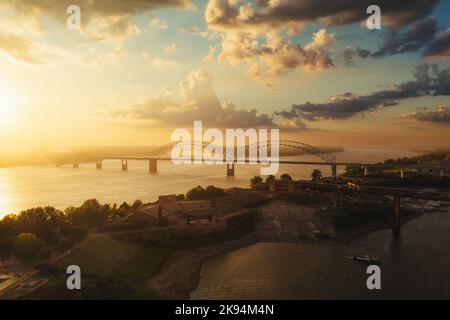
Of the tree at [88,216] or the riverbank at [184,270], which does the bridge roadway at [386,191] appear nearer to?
the riverbank at [184,270]

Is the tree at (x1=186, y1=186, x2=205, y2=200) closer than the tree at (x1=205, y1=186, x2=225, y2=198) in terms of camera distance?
Yes

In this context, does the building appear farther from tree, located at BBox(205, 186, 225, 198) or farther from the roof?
tree, located at BBox(205, 186, 225, 198)

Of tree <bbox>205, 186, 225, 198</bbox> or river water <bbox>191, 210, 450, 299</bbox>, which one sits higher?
tree <bbox>205, 186, 225, 198</bbox>

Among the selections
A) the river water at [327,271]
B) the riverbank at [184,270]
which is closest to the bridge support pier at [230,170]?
the river water at [327,271]

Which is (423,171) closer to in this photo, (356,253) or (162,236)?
(356,253)

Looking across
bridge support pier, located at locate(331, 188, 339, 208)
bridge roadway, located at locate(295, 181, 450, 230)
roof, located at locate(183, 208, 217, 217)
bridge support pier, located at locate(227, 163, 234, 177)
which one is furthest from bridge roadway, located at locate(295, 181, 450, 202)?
bridge support pier, located at locate(227, 163, 234, 177)

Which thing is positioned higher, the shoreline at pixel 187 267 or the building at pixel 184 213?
the building at pixel 184 213

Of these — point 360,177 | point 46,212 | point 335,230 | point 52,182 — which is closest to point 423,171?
point 360,177

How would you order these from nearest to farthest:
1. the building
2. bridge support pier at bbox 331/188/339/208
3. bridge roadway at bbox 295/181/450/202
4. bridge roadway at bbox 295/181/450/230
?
the building
bridge roadway at bbox 295/181/450/230
bridge roadway at bbox 295/181/450/202
bridge support pier at bbox 331/188/339/208
